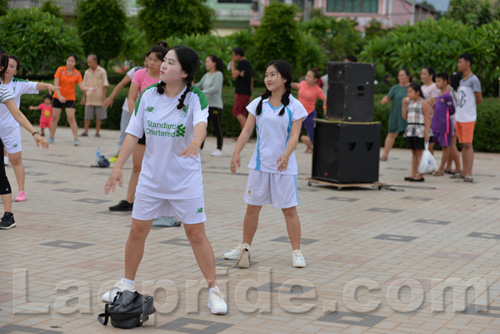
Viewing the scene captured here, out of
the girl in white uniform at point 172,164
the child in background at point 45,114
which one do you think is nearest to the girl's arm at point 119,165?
the girl in white uniform at point 172,164

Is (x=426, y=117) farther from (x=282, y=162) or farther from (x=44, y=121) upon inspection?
(x=44, y=121)

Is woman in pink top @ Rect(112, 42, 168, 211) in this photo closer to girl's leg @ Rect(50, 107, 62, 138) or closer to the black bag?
the black bag

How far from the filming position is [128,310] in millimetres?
4668

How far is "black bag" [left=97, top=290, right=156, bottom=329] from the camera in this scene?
4664 millimetres

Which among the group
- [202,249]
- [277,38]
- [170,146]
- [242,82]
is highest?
[277,38]

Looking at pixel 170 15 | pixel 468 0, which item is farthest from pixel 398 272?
pixel 468 0

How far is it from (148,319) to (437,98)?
876 cm

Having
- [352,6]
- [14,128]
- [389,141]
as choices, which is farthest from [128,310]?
[352,6]

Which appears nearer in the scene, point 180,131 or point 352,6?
point 180,131

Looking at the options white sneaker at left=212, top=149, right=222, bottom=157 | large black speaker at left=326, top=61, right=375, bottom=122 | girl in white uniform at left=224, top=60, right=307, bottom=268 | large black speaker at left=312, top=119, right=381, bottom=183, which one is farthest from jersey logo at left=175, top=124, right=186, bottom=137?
white sneaker at left=212, top=149, right=222, bottom=157

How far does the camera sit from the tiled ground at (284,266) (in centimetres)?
491

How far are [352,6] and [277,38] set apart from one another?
43.9 m

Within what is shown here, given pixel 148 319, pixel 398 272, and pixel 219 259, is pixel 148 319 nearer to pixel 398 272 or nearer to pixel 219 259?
pixel 219 259

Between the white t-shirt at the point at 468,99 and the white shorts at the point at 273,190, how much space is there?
20.9 ft
